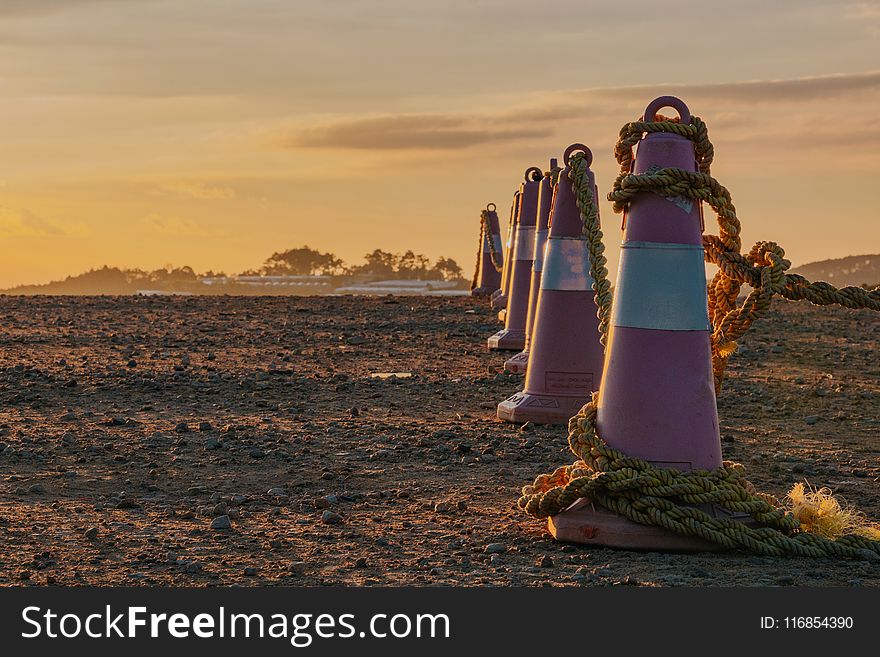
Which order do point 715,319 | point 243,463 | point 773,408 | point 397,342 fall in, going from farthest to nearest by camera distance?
1. point 397,342
2. point 773,408
3. point 243,463
4. point 715,319

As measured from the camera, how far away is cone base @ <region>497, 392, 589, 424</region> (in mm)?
7512

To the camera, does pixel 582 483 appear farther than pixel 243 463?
No

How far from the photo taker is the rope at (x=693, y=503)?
4.62 meters

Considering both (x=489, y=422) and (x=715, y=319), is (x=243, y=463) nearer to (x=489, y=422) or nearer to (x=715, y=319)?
(x=489, y=422)

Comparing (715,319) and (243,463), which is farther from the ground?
(715,319)

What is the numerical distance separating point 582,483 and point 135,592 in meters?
1.77

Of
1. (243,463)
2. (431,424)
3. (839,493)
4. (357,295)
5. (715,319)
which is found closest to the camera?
(715,319)

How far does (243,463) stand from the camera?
6.37 metres

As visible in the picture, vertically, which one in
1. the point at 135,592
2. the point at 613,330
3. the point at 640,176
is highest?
the point at 640,176

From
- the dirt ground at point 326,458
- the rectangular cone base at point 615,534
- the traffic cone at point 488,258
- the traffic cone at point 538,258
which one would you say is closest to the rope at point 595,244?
the rectangular cone base at point 615,534

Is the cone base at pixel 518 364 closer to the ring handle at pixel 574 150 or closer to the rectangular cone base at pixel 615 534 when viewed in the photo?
the ring handle at pixel 574 150

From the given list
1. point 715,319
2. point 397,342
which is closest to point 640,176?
point 715,319

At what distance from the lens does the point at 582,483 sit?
4777mm

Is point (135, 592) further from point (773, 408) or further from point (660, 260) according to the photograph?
point (773, 408)
